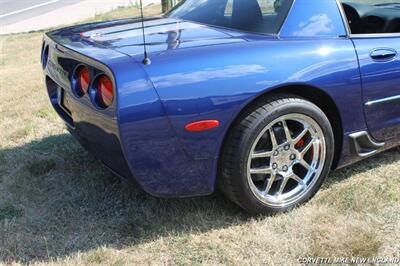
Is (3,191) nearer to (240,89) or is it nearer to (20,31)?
(240,89)

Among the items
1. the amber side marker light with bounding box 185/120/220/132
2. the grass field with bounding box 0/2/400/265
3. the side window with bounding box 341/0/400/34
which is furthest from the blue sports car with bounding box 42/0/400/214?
the side window with bounding box 341/0/400/34

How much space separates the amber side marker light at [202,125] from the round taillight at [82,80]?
0.64 metres

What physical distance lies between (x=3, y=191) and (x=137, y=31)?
4.74 ft

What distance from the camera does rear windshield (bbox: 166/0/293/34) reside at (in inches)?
118

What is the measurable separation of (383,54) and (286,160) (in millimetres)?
891

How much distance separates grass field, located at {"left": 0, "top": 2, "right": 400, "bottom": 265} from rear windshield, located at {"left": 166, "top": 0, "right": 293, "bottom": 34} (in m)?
1.10

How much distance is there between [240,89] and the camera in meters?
2.61

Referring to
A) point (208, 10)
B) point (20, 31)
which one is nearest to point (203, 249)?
point (208, 10)

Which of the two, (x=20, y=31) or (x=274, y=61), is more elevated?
(x=274, y=61)

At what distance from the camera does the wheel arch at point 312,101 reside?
2.72 metres

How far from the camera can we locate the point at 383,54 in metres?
3.09

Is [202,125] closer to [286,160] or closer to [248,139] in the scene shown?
[248,139]

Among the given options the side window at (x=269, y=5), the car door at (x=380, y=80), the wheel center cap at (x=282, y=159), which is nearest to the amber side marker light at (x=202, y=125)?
the wheel center cap at (x=282, y=159)

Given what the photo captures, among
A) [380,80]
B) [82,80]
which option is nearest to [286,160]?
[380,80]
